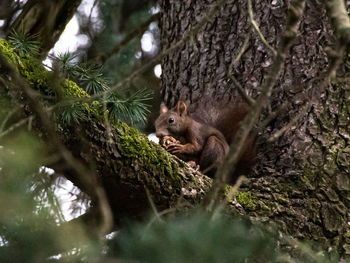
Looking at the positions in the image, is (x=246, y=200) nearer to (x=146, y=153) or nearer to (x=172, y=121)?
(x=146, y=153)

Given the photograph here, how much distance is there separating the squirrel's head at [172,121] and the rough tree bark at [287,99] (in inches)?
2.9

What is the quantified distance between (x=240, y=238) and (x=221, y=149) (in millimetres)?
1646

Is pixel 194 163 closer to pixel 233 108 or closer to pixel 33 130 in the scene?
pixel 233 108

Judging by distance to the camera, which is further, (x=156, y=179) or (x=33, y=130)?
(x=156, y=179)

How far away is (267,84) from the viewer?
33.5 inches

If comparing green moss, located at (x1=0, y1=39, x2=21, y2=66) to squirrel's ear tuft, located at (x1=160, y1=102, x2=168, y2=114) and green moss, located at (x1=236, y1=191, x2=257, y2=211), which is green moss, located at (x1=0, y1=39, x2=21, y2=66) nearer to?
green moss, located at (x1=236, y1=191, x2=257, y2=211)

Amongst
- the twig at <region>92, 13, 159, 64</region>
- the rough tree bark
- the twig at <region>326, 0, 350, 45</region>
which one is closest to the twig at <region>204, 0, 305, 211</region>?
the twig at <region>326, 0, 350, 45</region>

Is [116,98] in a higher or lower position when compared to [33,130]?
higher

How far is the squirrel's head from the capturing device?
2.43 metres

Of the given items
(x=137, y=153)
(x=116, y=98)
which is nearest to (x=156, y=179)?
(x=137, y=153)

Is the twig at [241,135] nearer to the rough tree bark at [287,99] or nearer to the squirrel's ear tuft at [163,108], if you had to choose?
the rough tree bark at [287,99]

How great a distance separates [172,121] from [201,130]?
0.54 feet

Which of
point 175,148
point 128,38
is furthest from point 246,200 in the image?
point 128,38

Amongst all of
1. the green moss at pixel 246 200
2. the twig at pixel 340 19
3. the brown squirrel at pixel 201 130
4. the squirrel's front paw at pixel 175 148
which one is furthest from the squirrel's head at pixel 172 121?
the twig at pixel 340 19
